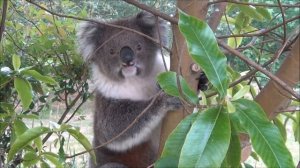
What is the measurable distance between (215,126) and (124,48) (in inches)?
53.8

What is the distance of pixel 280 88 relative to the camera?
889mm

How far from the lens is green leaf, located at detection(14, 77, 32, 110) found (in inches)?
47.1

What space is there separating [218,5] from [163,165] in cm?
60

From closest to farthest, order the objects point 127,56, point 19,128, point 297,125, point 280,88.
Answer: point 280,88, point 19,128, point 297,125, point 127,56

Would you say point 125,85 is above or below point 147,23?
below

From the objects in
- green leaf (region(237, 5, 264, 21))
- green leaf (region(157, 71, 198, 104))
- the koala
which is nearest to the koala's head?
the koala

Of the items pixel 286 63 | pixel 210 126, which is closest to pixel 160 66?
pixel 286 63

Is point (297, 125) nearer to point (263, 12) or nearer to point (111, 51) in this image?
point (263, 12)

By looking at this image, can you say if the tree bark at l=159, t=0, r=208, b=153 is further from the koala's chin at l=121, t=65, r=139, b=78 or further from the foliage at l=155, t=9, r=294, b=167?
the koala's chin at l=121, t=65, r=139, b=78

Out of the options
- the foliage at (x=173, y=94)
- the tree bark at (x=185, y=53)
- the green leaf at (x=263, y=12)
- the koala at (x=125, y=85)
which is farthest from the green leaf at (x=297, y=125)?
the koala at (x=125, y=85)

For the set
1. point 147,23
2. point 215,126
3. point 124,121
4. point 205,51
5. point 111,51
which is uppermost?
point 147,23

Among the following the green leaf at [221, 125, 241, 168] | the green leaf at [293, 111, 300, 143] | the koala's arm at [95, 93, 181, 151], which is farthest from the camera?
the koala's arm at [95, 93, 181, 151]

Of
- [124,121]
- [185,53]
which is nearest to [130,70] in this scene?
[124,121]

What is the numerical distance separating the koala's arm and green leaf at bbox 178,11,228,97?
1105 millimetres
